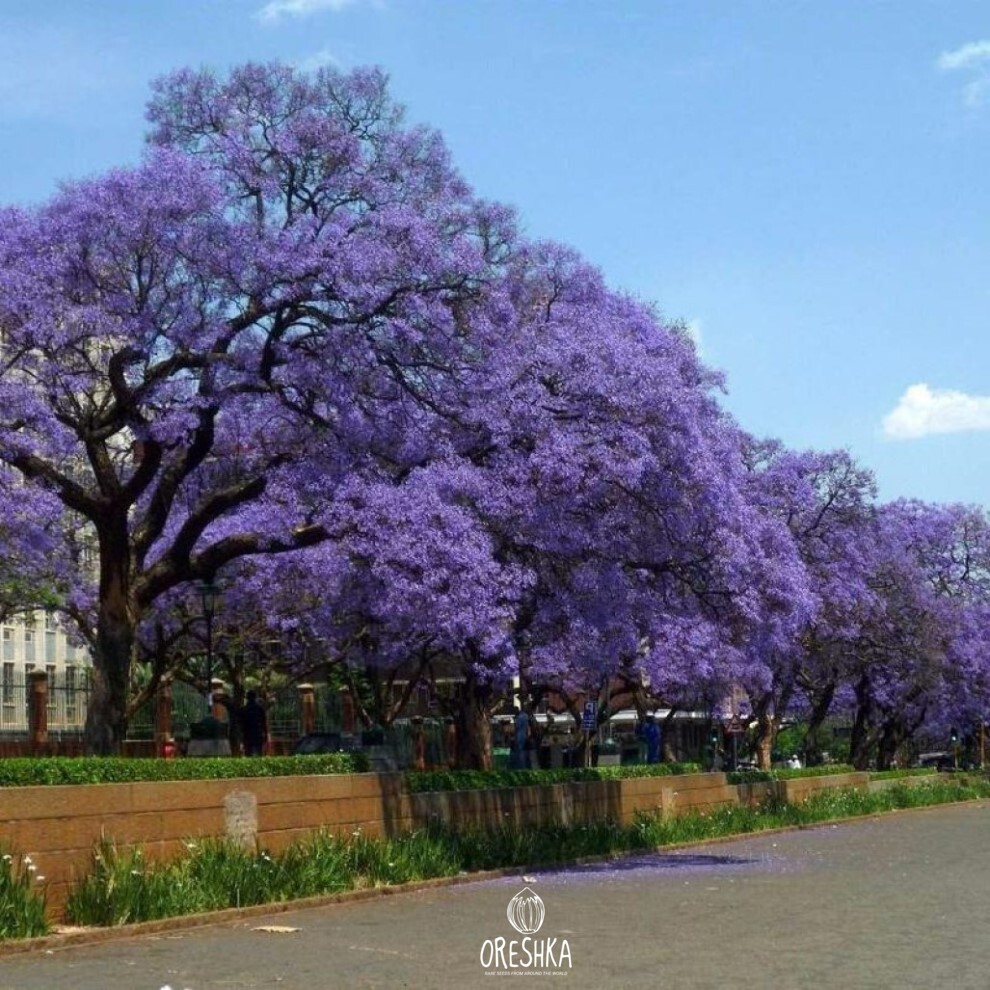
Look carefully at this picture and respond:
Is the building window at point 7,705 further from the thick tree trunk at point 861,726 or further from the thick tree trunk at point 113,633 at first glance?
the thick tree trunk at point 861,726

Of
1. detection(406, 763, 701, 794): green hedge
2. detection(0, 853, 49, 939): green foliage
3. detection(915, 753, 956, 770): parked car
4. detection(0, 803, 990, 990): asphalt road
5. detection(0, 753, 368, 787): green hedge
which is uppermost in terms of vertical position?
detection(0, 753, 368, 787): green hedge

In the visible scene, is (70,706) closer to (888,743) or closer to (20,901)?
(20,901)

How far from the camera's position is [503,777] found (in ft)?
87.9

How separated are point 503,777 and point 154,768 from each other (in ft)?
30.9

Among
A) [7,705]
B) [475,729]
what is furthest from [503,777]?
[7,705]

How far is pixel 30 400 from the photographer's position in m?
22.2

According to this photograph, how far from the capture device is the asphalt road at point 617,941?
12.2 meters

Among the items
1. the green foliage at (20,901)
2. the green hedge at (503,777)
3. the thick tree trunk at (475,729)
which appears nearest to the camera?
the green foliage at (20,901)

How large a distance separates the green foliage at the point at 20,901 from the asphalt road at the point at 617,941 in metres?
0.58

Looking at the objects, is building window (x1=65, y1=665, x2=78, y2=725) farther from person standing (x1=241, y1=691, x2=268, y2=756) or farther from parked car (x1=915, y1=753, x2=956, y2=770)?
parked car (x1=915, y1=753, x2=956, y2=770)

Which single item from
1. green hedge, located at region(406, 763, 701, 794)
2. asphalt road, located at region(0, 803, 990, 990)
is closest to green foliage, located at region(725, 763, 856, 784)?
green hedge, located at region(406, 763, 701, 794)

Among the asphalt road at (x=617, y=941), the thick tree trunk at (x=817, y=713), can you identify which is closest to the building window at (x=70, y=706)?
the asphalt road at (x=617, y=941)

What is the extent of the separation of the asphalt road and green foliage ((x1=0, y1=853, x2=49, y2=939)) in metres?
0.58

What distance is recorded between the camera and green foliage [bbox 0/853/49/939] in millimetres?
14398
